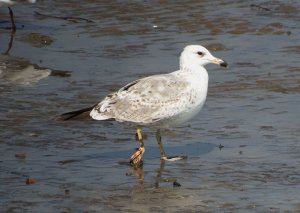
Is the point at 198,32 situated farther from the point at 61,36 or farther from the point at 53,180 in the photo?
the point at 53,180

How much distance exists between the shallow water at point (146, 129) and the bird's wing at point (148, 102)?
0.40 metres

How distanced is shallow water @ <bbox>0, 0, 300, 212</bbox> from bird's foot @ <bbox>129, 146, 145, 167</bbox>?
0.08 m

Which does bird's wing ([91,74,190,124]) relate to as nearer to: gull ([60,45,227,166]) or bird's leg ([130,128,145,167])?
gull ([60,45,227,166])

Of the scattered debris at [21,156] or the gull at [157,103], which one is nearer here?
the gull at [157,103]

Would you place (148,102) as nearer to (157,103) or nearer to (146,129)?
(157,103)

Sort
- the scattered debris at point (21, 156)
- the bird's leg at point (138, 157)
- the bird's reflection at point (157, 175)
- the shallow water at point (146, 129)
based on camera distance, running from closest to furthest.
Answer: the shallow water at point (146, 129)
the bird's reflection at point (157, 175)
the bird's leg at point (138, 157)
the scattered debris at point (21, 156)

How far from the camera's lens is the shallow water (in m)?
7.82

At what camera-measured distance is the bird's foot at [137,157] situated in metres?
8.70

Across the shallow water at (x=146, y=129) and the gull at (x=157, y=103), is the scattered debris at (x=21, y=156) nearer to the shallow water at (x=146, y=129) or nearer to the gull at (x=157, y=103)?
the shallow water at (x=146, y=129)

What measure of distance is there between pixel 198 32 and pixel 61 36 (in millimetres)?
1961

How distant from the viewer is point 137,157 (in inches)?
343

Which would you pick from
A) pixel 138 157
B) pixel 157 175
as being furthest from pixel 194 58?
pixel 157 175

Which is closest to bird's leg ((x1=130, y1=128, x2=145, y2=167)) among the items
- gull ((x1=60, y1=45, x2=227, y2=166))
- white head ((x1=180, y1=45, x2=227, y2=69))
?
gull ((x1=60, y1=45, x2=227, y2=166))

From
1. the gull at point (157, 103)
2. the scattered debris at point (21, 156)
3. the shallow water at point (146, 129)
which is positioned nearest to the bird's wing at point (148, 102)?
the gull at point (157, 103)
